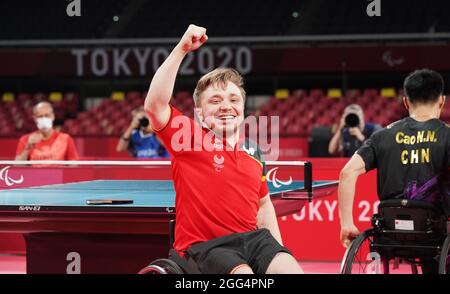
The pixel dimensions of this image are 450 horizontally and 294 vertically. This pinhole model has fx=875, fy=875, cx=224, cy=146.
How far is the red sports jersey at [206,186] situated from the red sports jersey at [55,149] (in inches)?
164

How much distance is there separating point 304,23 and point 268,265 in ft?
51.0

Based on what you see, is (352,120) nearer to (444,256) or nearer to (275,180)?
(275,180)

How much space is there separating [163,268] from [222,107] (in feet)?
2.35

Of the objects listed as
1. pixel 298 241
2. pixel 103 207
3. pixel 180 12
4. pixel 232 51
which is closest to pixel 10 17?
pixel 180 12

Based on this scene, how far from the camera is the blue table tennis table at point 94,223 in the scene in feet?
14.7

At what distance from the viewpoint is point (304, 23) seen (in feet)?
61.2

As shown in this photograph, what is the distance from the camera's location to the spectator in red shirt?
7691 mm

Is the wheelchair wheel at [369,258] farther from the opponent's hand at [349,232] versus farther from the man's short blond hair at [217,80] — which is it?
the man's short blond hair at [217,80]

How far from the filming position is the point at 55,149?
7.71m

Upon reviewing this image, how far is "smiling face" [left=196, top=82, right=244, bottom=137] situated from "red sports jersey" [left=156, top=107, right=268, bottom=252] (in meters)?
0.05

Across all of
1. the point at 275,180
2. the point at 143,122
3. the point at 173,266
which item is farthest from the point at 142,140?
the point at 173,266

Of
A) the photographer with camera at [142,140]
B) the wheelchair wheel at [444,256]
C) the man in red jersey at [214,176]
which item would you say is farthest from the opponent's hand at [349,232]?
the photographer with camera at [142,140]
